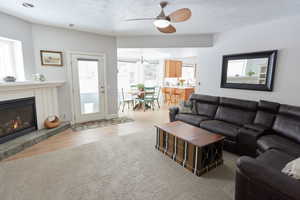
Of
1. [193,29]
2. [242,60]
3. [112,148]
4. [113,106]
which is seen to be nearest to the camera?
[112,148]

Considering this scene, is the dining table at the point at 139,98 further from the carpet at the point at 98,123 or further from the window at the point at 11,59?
the window at the point at 11,59

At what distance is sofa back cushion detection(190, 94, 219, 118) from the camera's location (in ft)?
11.6

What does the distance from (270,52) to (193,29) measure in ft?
5.50

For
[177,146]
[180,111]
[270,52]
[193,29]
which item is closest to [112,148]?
[177,146]

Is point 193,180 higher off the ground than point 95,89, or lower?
lower

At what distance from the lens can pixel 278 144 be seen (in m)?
2.09

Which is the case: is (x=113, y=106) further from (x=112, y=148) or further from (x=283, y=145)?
(x=283, y=145)

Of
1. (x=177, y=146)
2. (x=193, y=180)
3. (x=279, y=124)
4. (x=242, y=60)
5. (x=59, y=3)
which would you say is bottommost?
(x=193, y=180)

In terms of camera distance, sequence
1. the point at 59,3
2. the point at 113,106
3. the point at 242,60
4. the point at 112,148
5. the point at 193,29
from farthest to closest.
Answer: the point at 113,106 < the point at 193,29 < the point at 242,60 < the point at 112,148 < the point at 59,3

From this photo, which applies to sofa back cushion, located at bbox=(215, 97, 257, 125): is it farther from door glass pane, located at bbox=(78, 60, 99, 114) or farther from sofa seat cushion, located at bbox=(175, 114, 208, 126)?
door glass pane, located at bbox=(78, 60, 99, 114)

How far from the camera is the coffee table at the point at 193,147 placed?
2.03 m

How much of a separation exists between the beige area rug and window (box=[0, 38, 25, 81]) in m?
1.82

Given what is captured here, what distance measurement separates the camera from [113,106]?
184 inches

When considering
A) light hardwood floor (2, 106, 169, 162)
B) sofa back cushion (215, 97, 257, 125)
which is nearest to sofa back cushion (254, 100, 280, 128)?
sofa back cushion (215, 97, 257, 125)
